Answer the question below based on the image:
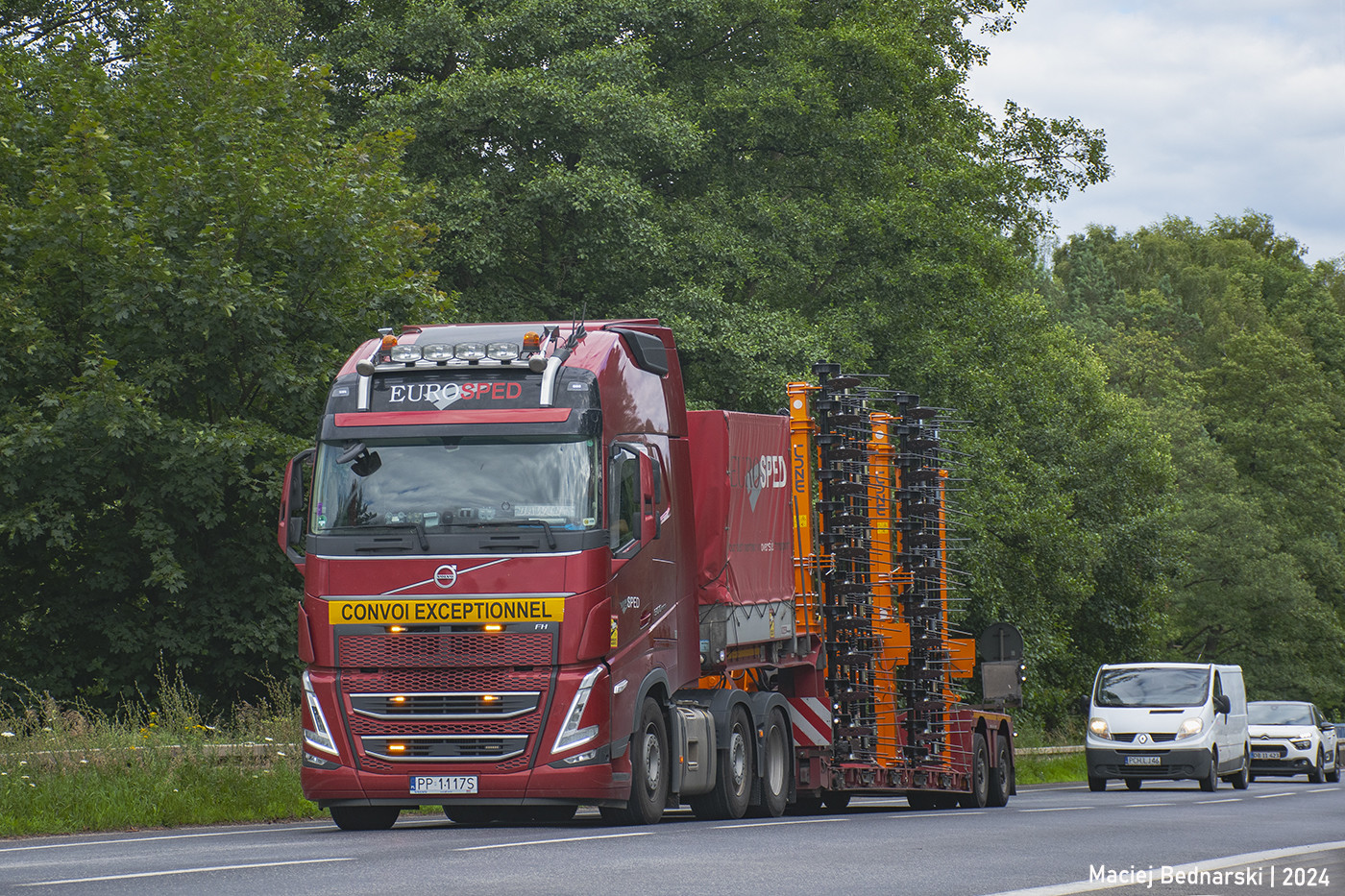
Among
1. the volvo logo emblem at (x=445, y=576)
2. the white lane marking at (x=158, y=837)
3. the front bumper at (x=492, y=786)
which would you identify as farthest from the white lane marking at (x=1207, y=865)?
the white lane marking at (x=158, y=837)

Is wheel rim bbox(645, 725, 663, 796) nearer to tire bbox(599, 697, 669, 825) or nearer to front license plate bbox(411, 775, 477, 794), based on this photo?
tire bbox(599, 697, 669, 825)

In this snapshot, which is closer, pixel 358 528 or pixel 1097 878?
pixel 1097 878

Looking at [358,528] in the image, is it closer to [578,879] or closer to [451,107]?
[578,879]

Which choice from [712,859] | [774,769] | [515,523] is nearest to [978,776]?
[774,769]

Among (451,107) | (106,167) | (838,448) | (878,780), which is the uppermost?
(451,107)

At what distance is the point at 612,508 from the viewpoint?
13977mm

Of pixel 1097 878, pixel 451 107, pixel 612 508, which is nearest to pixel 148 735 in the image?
pixel 612 508

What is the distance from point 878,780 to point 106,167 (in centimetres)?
1274

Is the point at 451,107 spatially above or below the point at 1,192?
above

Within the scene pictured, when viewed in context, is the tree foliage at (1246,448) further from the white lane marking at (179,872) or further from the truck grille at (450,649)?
the white lane marking at (179,872)

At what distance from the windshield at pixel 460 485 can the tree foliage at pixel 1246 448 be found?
31.5 m

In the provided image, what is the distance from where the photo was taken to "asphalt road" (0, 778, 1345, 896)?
30.0 ft

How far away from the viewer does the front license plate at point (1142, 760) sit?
27.6 meters

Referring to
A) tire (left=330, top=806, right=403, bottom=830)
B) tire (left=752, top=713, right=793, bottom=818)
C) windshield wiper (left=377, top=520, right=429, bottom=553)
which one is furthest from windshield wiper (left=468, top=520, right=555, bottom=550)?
tire (left=752, top=713, right=793, bottom=818)
